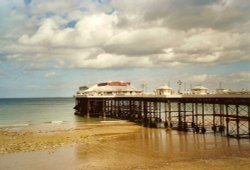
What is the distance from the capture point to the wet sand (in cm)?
2678

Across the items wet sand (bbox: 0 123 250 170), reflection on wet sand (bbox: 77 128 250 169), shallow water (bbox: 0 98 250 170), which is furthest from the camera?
reflection on wet sand (bbox: 77 128 250 169)

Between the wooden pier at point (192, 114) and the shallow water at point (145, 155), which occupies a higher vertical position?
the wooden pier at point (192, 114)

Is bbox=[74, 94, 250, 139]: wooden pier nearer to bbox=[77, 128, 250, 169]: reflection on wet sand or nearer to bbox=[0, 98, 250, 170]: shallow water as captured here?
bbox=[77, 128, 250, 169]: reflection on wet sand

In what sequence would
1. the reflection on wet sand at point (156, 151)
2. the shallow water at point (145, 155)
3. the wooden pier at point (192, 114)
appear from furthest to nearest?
the wooden pier at point (192, 114) < the reflection on wet sand at point (156, 151) < the shallow water at point (145, 155)

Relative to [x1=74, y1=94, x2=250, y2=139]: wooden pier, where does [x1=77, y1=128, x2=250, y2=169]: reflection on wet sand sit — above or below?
below

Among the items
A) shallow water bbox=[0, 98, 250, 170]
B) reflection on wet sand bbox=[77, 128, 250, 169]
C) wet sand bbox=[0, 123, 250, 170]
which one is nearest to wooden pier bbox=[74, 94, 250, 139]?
wet sand bbox=[0, 123, 250, 170]

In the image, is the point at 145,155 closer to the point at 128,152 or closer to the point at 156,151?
the point at 156,151

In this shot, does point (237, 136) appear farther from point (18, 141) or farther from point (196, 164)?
point (18, 141)

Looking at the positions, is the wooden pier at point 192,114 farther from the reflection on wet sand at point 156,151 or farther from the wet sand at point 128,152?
the reflection on wet sand at point 156,151

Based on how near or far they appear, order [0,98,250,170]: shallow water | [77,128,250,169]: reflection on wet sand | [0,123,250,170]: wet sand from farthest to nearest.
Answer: [77,128,250,169]: reflection on wet sand < [0,123,250,170]: wet sand < [0,98,250,170]: shallow water

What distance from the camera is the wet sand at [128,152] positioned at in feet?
87.9

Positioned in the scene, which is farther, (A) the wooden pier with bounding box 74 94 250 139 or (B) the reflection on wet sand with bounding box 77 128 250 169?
(A) the wooden pier with bounding box 74 94 250 139

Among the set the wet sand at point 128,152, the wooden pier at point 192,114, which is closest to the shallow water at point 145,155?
the wet sand at point 128,152

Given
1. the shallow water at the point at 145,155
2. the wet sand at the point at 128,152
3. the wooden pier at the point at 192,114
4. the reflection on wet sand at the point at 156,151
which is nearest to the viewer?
the shallow water at the point at 145,155
